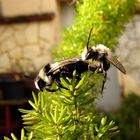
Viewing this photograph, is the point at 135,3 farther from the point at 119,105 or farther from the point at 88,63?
the point at 119,105

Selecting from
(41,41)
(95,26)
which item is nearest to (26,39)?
(41,41)

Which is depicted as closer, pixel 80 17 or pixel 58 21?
pixel 80 17

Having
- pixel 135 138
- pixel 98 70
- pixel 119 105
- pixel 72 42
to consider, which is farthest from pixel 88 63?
pixel 119 105

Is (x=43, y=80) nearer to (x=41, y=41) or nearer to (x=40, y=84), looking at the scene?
(x=40, y=84)

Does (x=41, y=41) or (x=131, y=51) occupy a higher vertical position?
(x=41, y=41)

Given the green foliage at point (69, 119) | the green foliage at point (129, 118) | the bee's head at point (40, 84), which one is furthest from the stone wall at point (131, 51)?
the green foliage at point (69, 119)

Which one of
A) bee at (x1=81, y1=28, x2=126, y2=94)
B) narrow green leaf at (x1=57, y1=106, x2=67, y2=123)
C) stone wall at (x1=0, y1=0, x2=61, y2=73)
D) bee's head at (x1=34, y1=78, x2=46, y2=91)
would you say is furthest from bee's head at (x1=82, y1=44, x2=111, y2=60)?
stone wall at (x1=0, y1=0, x2=61, y2=73)

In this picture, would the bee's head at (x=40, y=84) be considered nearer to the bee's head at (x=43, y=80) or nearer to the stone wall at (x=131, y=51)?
the bee's head at (x=43, y=80)
